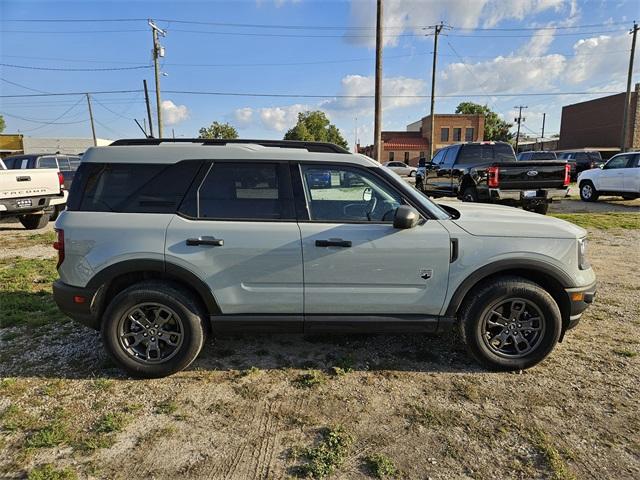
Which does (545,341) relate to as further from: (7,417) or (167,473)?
(7,417)

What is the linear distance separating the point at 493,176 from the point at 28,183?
34.3 feet

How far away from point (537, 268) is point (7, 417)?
156 inches

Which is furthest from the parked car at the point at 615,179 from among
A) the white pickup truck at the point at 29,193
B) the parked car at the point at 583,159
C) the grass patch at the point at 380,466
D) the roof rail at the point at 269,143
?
the white pickup truck at the point at 29,193

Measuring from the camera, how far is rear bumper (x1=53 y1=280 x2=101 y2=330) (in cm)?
319

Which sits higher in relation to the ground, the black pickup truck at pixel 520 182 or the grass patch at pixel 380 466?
the black pickup truck at pixel 520 182

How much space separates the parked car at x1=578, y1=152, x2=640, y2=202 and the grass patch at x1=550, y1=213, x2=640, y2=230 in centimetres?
212

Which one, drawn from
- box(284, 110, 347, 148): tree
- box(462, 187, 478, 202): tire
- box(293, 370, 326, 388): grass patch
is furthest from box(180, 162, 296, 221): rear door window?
box(284, 110, 347, 148): tree

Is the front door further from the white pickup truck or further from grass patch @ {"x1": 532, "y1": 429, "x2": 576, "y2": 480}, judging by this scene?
the white pickup truck

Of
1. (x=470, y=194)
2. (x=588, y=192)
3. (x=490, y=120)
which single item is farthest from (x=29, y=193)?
(x=490, y=120)

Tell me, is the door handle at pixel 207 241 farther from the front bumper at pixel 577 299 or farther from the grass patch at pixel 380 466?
the front bumper at pixel 577 299

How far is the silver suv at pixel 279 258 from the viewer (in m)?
3.14

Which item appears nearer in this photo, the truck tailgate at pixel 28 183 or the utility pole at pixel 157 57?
the truck tailgate at pixel 28 183

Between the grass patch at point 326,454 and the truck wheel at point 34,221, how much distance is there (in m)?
10.2

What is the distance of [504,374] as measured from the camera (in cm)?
335
